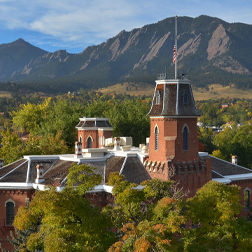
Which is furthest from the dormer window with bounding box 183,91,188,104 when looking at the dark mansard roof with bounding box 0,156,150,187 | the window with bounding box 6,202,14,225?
the window with bounding box 6,202,14,225

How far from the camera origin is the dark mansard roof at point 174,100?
104 ft

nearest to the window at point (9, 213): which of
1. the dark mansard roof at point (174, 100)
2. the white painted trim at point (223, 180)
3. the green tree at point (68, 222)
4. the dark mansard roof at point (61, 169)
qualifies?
the dark mansard roof at point (61, 169)

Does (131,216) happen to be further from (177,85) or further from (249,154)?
(249,154)

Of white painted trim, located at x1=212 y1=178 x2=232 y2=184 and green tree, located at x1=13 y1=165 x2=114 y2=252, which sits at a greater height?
green tree, located at x1=13 y1=165 x2=114 y2=252

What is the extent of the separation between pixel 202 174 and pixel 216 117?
16916 cm

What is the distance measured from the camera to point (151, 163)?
107 ft

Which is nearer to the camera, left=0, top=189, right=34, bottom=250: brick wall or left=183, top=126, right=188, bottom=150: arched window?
left=183, top=126, right=188, bottom=150: arched window

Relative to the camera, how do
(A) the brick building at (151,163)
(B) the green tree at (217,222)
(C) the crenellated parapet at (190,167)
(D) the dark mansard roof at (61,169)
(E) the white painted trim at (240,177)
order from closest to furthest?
(B) the green tree at (217,222) < (C) the crenellated parapet at (190,167) < (A) the brick building at (151,163) < (D) the dark mansard roof at (61,169) < (E) the white painted trim at (240,177)

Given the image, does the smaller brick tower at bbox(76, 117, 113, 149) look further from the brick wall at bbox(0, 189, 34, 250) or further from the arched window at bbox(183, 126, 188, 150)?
the arched window at bbox(183, 126, 188, 150)

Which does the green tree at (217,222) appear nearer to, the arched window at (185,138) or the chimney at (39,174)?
the arched window at (185,138)

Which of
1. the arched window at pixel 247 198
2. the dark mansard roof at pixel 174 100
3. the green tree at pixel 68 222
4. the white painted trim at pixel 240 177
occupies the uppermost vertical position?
the dark mansard roof at pixel 174 100

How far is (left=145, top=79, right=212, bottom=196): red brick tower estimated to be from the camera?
3138 cm

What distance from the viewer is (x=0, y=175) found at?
1373 inches

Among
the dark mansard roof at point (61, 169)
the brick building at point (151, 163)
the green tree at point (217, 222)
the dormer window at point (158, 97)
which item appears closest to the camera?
the green tree at point (217, 222)
